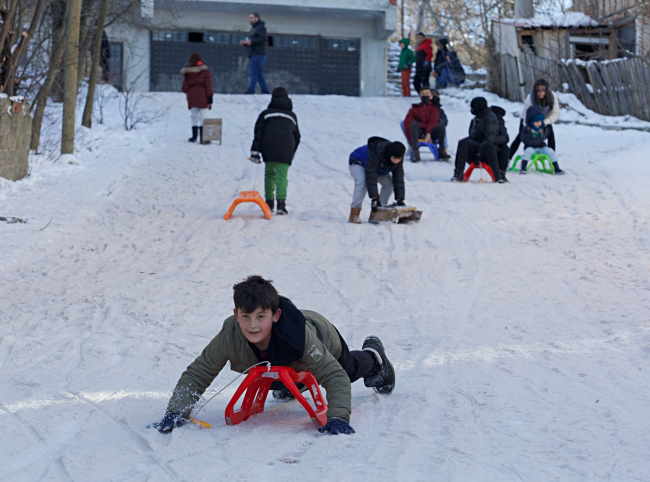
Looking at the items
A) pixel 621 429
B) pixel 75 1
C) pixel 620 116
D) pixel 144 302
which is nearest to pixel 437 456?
pixel 621 429

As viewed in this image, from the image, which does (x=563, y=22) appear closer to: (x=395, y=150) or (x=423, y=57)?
(x=423, y=57)

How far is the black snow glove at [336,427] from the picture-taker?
3301mm

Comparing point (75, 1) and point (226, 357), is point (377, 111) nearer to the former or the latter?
point (75, 1)

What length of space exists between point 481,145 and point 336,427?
28.7 ft

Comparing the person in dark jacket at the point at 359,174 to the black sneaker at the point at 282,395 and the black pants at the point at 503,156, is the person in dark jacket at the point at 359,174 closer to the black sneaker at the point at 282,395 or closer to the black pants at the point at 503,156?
the black pants at the point at 503,156

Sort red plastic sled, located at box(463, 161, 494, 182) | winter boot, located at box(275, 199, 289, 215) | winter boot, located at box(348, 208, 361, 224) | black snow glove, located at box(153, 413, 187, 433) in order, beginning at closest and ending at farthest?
black snow glove, located at box(153, 413, 187, 433), winter boot, located at box(348, 208, 361, 224), winter boot, located at box(275, 199, 289, 215), red plastic sled, located at box(463, 161, 494, 182)

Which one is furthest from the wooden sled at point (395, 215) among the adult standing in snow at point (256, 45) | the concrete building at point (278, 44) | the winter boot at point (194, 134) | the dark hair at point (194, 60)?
the concrete building at point (278, 44)

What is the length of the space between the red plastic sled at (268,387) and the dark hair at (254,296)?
37 cm

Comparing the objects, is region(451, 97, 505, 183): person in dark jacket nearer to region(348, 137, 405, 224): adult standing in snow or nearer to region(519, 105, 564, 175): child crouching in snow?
region(519, 105, 564, 175): child crouching in snow

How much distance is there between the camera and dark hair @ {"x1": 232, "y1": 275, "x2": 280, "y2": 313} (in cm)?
319

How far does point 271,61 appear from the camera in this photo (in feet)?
85.3

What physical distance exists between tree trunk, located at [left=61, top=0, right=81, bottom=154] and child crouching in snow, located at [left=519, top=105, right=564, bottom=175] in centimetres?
762

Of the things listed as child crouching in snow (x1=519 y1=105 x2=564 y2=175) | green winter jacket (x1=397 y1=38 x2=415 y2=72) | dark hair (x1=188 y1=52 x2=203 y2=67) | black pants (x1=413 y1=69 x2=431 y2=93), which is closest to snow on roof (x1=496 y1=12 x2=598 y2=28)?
black pants (x1=413 y1=69 x2=431 y2=93)

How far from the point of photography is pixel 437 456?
3072 mm
